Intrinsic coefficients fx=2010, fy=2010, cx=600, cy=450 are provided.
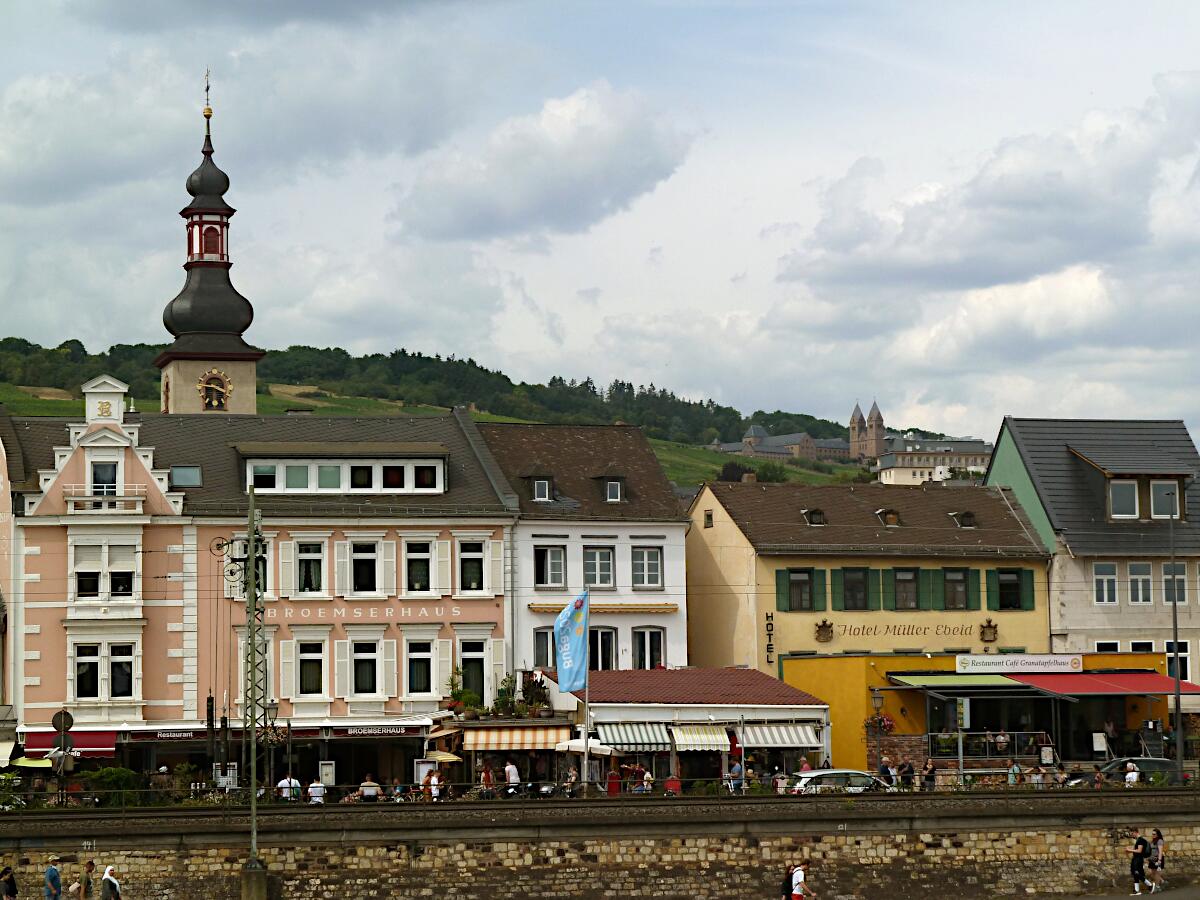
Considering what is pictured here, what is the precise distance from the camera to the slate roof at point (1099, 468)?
261ft

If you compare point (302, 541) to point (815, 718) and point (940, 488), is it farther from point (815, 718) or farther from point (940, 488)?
point (940, 488)

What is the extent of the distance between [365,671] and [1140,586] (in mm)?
31014

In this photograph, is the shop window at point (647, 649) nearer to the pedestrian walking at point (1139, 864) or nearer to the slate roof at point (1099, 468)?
the slate roof at point (1099, 468)

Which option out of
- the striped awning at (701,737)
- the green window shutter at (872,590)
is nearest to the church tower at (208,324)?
the green window shutter at (872,590)

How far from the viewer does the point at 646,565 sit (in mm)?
75062

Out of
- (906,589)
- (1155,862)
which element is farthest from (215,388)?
(1155,862)

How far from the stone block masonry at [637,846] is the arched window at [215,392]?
4288cm

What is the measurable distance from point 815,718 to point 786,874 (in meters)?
13.5

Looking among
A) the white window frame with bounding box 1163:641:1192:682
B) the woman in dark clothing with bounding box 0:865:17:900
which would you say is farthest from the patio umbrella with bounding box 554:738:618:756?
the white window frame with bounding box 1163:641:1192:682

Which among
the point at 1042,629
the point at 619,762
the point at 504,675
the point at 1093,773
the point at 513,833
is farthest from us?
the point at 1042,629

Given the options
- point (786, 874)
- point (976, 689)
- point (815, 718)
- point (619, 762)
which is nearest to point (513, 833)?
point (786, 874)

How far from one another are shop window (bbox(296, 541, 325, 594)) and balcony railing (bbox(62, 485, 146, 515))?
19.1 feet

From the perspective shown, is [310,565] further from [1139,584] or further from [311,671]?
[1139,584]

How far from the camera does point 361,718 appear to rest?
230ft
